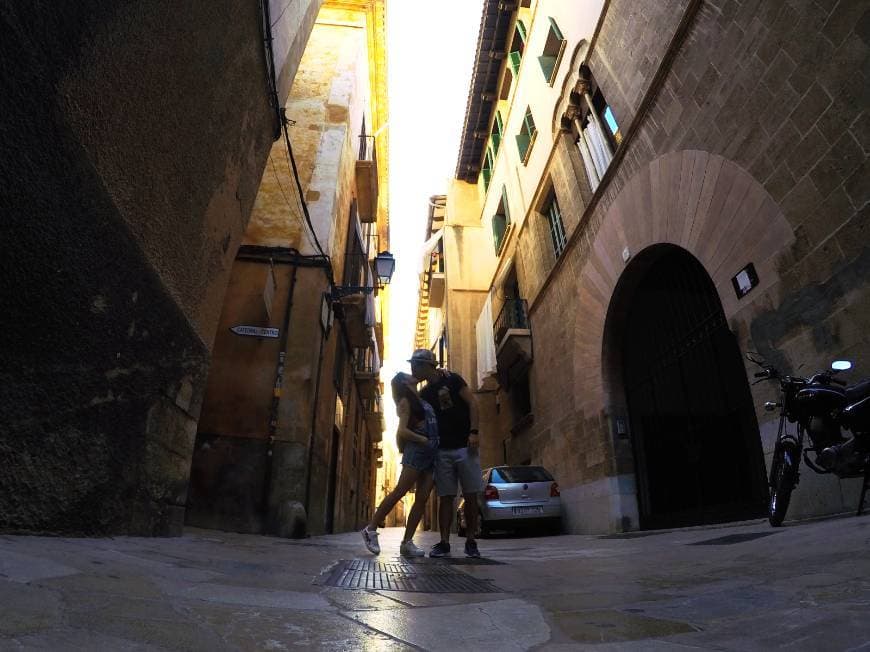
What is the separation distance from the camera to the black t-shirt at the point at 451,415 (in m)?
4.08

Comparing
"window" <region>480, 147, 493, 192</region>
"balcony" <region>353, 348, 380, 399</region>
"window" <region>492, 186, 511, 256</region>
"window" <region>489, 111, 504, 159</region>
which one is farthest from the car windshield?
"window" <region>480, 147, 493, 192</region>

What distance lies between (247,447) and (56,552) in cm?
496

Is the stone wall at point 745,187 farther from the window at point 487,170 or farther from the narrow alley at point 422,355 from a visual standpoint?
the window at point 487,170

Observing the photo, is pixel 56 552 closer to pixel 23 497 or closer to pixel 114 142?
pixel 23 497

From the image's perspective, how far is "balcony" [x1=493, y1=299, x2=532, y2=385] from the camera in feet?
38.2

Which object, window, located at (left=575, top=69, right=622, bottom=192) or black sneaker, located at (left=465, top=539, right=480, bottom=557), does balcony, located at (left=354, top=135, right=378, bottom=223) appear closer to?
window, located at (left=575, top=69, right=622, bottom=192)

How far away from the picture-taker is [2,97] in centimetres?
192

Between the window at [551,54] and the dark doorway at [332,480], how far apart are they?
332 inches

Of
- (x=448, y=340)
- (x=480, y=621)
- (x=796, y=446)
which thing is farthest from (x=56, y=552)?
(x=448, y=340)

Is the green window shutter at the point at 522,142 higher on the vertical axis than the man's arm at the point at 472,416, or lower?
higher

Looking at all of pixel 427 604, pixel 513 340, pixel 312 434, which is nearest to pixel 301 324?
pixel 312 434

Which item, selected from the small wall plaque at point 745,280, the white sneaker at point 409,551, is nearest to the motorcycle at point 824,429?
the small wall plaque at point 745,280

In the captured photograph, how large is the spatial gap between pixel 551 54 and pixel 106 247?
11.2 meters

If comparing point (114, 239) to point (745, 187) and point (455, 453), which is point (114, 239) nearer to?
point (455, 453)
